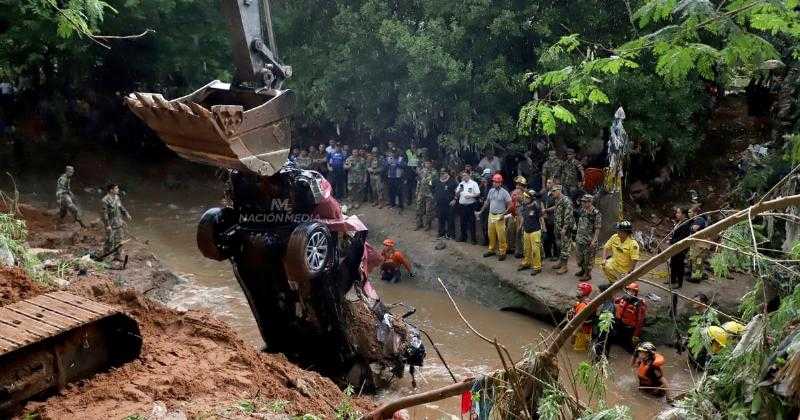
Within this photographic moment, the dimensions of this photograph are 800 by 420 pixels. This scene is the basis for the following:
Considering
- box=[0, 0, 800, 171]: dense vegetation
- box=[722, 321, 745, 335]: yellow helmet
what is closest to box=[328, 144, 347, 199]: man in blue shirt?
box=[0, 0, 800, 171]: dense vegetation

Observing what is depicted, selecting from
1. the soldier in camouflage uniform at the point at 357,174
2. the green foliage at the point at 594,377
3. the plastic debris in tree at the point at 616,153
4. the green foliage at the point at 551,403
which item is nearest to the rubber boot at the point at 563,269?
the plastic debris in tree at the point at 616,153

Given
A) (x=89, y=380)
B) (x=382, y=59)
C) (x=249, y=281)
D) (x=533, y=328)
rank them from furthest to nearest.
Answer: (x=382, y=59) → (x=533, y=328) → (x=249, y=281) → (x=89, y=380)

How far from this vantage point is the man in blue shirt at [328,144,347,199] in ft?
60.7

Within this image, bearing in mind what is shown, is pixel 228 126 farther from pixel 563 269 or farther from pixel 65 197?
pixel 65 197

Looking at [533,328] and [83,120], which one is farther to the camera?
[83,120]

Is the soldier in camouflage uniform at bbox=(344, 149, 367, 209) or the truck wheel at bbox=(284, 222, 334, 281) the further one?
the soldier in camouflage uniform at bbox=(344, 149, 367, 209)

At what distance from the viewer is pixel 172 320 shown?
793 centimetres

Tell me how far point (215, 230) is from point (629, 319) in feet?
20.0

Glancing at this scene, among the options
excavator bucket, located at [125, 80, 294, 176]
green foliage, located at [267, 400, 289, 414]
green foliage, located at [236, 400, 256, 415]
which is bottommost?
green foliage, located at [267, 400, 289, 414]

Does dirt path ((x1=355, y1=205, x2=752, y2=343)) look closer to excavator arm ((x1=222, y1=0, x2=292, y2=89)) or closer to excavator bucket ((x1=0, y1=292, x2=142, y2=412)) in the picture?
excavator arm ((x1=222, y1=0, x2=292, y2=89))

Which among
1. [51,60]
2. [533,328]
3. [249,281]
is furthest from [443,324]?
[51,60]

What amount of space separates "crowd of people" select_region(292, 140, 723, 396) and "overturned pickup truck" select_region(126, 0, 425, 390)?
2940mm

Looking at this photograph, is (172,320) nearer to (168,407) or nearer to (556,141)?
(168,407)

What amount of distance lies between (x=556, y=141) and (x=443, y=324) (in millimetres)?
5454
